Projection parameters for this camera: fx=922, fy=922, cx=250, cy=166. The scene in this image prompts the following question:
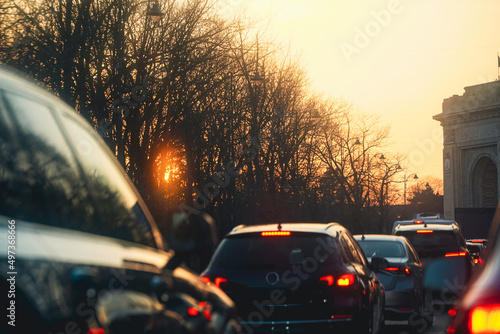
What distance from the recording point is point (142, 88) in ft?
93.1

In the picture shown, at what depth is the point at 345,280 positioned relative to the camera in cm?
881

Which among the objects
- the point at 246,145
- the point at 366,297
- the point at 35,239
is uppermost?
the point at 246,145

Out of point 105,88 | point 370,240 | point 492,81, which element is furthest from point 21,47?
point 492,81

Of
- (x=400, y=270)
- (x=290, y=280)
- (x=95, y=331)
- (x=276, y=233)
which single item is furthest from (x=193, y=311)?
(x=400, y=270)

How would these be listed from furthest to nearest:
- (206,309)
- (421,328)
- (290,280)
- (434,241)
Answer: (434,241) < (421,328) < (290,280) < (206,309)

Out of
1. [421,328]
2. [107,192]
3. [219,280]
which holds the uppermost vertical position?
[107,192]

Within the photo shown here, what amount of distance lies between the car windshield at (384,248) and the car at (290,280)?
690 centimetres

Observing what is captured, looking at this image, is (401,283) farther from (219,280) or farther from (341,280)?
(219,280)

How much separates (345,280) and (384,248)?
775 centimetres

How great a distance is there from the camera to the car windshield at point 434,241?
750 inches

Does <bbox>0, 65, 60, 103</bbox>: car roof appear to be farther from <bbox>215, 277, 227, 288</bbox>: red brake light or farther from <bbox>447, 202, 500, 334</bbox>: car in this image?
<bbox>215, 277, 227, 288</bbox>: red brake light

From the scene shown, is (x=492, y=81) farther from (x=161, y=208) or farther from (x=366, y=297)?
(x=366, y=297)

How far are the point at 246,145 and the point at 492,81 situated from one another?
5450 cm

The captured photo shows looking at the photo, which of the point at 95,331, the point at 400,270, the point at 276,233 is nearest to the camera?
the point at 95,331
